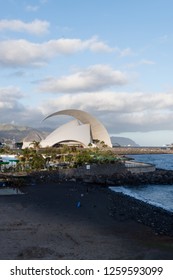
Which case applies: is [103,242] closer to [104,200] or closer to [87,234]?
[87,234]

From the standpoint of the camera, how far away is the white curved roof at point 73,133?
79688mm

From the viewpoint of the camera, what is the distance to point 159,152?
13000 cm

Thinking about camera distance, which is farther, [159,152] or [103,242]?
[159,152]

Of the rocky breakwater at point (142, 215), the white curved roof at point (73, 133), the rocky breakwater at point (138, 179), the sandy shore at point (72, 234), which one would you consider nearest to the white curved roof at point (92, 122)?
the white curved roof at point (73, 133)

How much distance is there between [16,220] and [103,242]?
3874mm

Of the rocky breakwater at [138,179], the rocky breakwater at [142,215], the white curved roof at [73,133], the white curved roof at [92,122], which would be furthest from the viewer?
the white curved roof at [92,122]

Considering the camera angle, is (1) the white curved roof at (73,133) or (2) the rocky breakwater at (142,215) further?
(1) the white curved roof at (73,133)

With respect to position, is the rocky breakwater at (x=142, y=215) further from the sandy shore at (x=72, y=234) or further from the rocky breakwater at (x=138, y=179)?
the rocky breakwater at (x=138, y=179)

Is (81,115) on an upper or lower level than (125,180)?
upper

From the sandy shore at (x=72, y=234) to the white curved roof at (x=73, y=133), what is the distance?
63145 millimetres

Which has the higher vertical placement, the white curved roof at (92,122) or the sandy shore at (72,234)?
A: the white curved roof at (92,122)

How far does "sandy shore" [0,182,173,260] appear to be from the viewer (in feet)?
26.9

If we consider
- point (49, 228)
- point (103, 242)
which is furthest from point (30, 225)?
point (103, 242)

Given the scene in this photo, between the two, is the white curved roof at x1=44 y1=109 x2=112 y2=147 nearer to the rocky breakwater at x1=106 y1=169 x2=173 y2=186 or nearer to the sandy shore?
the rocky breakwater at x1=106 y1=169 x2=173 y2=186
